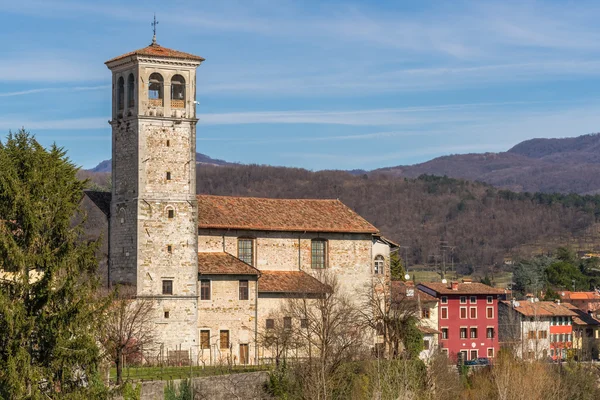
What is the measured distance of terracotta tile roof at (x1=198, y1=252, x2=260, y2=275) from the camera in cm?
5509

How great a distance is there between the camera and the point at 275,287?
57125mm

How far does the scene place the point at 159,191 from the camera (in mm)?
54250

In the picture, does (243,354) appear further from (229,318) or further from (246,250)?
(246,250)

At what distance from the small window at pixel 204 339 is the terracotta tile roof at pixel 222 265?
106 inches

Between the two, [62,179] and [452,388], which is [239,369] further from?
[62,179]

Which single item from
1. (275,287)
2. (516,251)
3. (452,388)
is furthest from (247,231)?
(516,251)

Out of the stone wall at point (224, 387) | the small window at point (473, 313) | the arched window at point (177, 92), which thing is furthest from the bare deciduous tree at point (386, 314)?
the small window at point (473, 313)

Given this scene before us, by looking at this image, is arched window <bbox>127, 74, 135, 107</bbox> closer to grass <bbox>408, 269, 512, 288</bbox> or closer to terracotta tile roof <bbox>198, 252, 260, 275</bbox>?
terracotta tile roof <bbox>198, 252, 260, 275</bbox>

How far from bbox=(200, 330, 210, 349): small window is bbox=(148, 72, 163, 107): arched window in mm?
10491

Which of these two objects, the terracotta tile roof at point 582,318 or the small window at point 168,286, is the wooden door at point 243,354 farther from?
the terracotta tile roof at point 582,318

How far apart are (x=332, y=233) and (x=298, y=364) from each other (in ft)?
40.3

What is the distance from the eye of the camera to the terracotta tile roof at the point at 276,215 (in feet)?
190

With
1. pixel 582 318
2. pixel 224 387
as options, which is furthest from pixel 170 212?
pixel 582 318

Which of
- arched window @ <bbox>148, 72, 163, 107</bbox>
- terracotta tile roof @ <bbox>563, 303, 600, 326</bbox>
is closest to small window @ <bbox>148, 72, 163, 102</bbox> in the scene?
arched window @ <bbox>148, 72, 163, 107</bbox>
